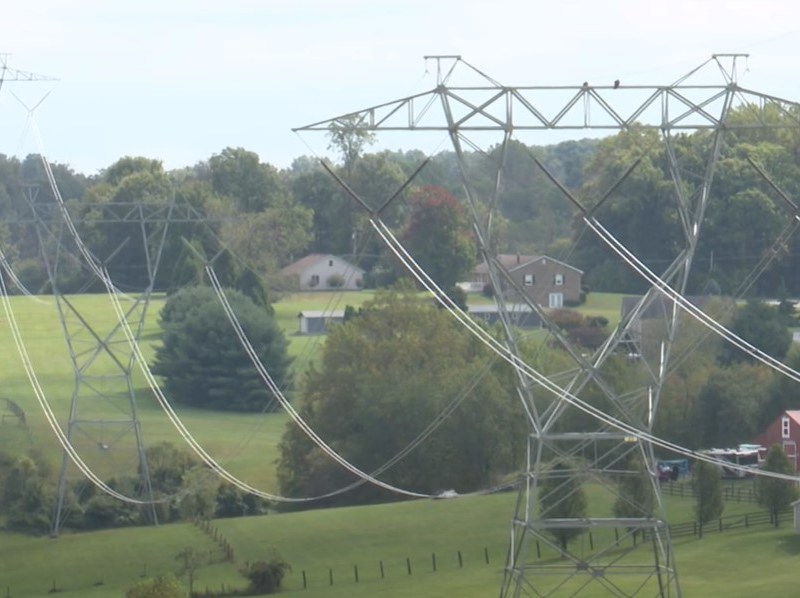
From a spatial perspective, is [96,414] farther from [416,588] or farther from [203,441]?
[416,588]

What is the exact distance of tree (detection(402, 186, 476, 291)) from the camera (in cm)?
9356

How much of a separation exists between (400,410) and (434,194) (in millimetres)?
24812

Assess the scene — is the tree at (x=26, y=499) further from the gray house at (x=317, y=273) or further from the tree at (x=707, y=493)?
the gray house at (x=317, y=273)

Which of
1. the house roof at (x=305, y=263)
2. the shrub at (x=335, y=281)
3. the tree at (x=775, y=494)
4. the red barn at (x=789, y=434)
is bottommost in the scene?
the tree at (x=775, y=494)

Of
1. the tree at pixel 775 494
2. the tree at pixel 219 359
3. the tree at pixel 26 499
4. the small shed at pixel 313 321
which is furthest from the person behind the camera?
the small shed at pixel 313 321

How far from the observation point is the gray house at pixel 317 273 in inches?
4301

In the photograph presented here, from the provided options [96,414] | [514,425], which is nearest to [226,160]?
[96,414]

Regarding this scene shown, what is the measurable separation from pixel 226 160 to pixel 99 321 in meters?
25.9

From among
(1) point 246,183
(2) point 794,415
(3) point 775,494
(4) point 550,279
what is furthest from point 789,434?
(1) point 246,183

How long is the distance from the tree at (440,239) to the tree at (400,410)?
13.1 meters

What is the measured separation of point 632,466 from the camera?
5659 centimetres

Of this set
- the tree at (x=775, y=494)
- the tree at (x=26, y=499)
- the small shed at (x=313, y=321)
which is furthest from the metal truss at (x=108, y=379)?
the tree at (x=775, y=494)

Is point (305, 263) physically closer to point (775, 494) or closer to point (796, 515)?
point (775, 494)

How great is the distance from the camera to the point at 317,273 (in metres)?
113
